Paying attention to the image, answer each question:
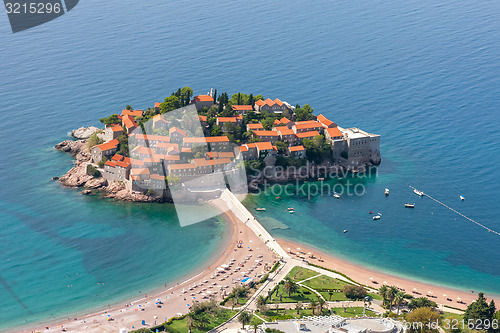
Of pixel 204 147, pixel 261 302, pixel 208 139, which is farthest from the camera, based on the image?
pixel 208 139

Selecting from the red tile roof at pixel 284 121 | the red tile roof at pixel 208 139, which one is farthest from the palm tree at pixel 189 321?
the red tile roof at pixel 284 121

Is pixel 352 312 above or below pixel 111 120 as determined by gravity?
below

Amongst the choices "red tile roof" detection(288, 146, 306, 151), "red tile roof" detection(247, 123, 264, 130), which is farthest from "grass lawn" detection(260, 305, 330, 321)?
"red tile roof" detection(247, 123, 264, 130)

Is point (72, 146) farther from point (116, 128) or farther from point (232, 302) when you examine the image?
point (232, 302)

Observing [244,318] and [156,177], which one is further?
[156,177]

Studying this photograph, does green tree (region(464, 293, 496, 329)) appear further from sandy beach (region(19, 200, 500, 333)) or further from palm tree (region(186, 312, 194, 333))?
palm tree (region(186, 312, 194, 333))

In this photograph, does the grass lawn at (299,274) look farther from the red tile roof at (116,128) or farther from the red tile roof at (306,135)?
the red tile roof at (116,128)

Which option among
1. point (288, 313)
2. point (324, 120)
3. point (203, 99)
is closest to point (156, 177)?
point (203, 99)
